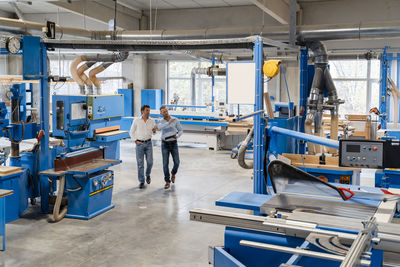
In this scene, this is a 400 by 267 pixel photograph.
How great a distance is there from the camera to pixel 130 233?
6137 millimetres

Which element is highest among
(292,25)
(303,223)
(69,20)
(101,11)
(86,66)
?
(69,20)

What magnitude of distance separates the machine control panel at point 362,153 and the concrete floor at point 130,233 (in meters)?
2.49

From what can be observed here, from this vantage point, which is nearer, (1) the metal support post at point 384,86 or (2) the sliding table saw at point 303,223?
(2) the sliding table saw at point 303,223

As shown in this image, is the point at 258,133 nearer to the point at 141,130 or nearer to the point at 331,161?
the point at 331,161

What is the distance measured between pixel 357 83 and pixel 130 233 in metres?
12.3

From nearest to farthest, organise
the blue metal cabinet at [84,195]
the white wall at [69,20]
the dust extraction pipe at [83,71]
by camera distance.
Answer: the blue metal cabinet at [84,195] → the dust extraction pipe at [83,71] → the white wall at [69,20]

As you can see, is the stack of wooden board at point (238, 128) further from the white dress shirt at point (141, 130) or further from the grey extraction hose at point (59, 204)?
the grey extraction hose at point (59, 204)

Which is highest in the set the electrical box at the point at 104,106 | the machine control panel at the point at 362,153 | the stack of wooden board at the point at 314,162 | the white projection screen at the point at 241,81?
the white projection screen at the point at 241,81

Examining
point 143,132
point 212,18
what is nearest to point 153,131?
point 143,132

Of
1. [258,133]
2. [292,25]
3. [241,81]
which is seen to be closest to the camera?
[258,133]

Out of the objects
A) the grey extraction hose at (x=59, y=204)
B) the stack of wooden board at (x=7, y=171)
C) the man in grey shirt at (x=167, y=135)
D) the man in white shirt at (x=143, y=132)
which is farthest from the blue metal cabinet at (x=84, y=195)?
the man in grey shirt at (x=167, y=135)

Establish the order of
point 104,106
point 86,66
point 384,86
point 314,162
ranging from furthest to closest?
point 86,66, point 384,86, point 104,106, point 314,162

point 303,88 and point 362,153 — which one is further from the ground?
point 303,88

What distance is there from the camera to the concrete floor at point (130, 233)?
5262mm
